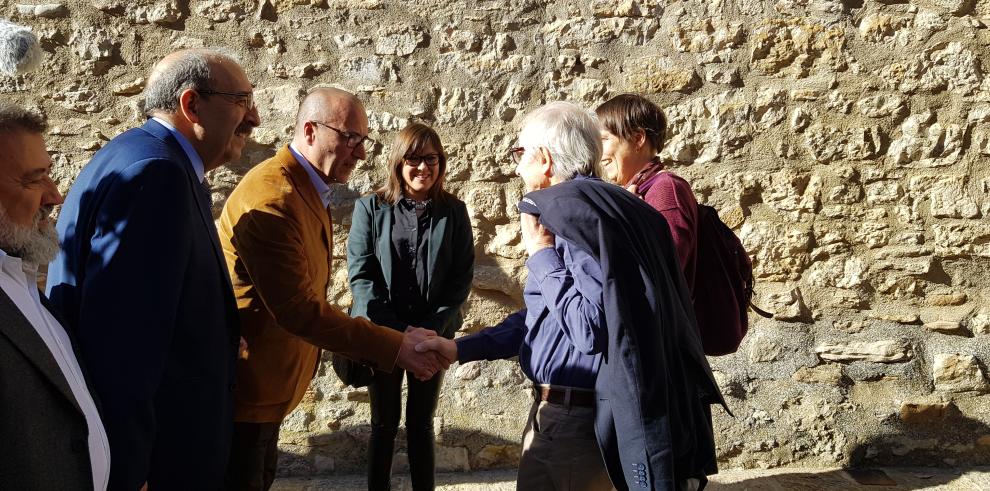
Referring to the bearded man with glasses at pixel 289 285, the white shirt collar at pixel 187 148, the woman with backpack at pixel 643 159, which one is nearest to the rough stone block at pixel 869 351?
the woman with backpack at pixel 643 159

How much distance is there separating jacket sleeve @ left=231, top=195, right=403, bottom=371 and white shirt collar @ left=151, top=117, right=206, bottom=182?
278mm

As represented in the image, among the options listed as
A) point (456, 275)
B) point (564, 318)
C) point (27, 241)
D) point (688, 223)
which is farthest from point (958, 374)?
point (27, 241)

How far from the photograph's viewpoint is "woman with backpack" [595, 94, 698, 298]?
Result: 2.64 m

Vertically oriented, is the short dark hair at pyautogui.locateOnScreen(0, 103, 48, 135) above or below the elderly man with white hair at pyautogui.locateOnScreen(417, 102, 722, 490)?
above

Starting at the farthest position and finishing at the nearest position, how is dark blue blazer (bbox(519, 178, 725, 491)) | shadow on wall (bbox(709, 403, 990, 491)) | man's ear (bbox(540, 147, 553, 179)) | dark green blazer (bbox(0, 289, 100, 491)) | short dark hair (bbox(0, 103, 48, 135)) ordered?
shadow on wall (bbox(709, 403, 990, 491)) < man's ear (bbox(540, 147, 553, 179)) < dark blue blazer (bbox(519, 178, 725, 491)) < short dark hair (bbox(0, 103, 48, 135)) < dark green blazer (bbox(0, 289, 100, 491))

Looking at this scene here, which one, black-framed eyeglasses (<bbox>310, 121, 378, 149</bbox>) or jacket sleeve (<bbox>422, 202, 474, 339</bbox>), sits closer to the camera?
black-framed eyeglasses (<bbox>310, 121, 378, 149</bbox>)

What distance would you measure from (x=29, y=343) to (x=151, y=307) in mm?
316

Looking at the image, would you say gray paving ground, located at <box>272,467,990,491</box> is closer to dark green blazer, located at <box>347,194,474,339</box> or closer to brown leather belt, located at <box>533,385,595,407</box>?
dark green blazer, located at <box>347,194,474,339</box>

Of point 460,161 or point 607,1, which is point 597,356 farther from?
point 607,1

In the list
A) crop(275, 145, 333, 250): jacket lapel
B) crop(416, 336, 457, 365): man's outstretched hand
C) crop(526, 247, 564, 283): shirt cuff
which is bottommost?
crop(416, 336, 457, 365): man's outstretched hand

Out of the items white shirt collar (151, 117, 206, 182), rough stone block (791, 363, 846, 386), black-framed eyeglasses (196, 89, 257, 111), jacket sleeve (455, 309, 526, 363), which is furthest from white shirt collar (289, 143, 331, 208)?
rough stone block (791, 363, 846, 386)

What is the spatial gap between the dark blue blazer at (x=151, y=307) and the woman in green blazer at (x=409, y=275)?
1.32 metres

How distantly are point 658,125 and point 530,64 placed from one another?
1412 mm

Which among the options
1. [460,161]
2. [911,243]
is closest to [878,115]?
[911,243]
